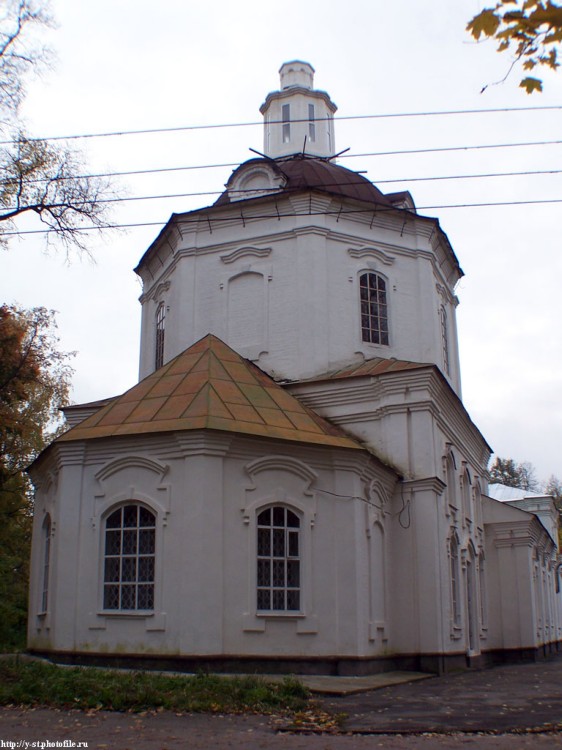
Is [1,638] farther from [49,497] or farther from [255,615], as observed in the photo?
[255,615]

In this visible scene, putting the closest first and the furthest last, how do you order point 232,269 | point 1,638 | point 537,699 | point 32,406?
1. point 537,699
2. point 232,269
3. point 1,638
4. point 32,406

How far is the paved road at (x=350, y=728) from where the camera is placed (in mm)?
7711

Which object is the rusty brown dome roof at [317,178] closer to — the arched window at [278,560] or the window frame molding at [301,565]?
the window frame molding at [301,565]

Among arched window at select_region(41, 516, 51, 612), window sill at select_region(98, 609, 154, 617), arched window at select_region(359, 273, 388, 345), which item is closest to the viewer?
window sill at select_region(98, 609, 154, 617)

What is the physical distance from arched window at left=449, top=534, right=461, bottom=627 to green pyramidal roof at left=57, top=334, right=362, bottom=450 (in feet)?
13.2

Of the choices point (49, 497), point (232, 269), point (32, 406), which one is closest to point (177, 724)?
point (49, 497)

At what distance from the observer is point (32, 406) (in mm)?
29484

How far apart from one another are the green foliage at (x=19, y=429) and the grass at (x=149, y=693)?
1148 centimetres

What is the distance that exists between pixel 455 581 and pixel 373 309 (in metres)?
6.28

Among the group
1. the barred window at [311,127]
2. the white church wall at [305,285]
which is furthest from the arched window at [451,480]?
the barred window at [311,127]

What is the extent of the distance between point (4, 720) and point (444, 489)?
10.5 m

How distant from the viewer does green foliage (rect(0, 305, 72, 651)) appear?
22141mm

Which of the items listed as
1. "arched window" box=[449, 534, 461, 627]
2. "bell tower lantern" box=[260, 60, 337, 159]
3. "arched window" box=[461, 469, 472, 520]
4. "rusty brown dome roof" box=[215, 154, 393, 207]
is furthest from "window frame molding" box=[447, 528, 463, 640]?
"bell tower lantern" box=[260, 60, 337, 159]

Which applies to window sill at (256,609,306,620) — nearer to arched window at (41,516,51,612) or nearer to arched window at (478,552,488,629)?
arched window at (41,516,51,612)
